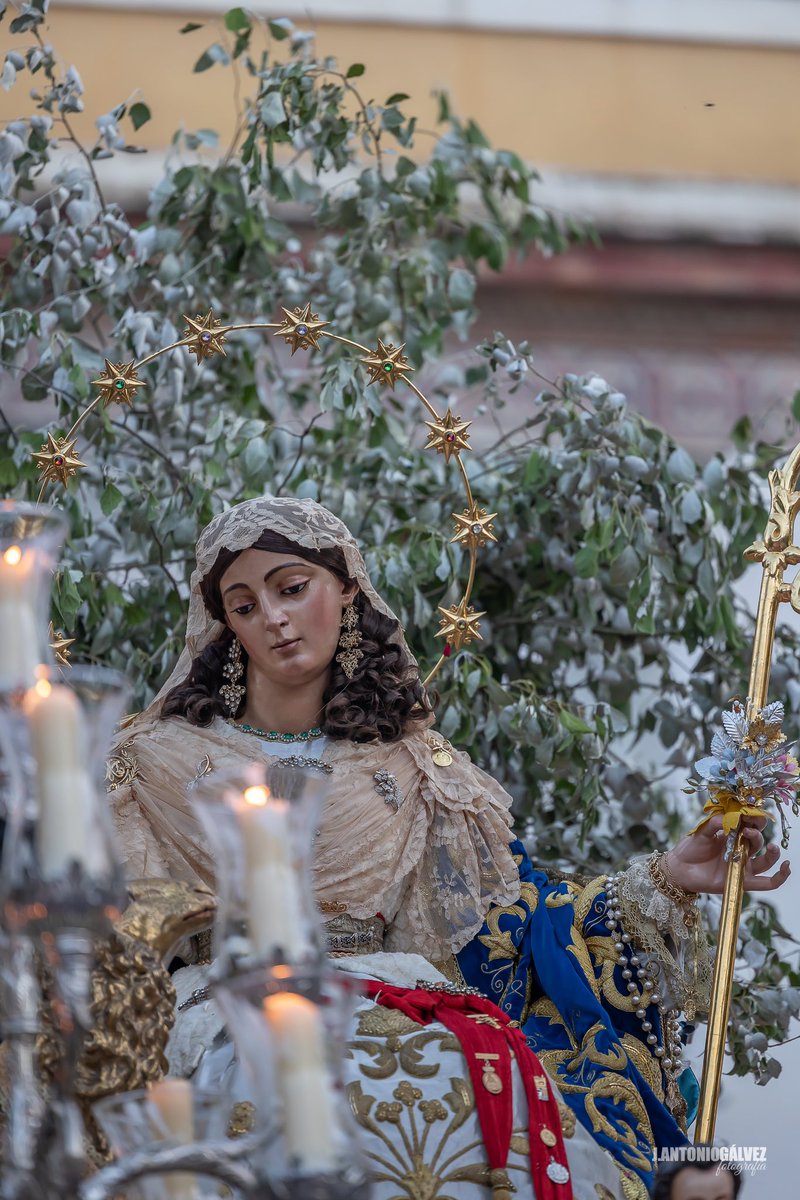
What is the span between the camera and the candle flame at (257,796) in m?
1.81

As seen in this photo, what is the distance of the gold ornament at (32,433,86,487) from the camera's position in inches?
143

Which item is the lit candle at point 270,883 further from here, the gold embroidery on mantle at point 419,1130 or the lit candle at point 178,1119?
the gold embroidery on mantle at point 419,1130

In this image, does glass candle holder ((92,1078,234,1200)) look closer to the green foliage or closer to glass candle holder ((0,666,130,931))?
glass candle holder ((0,666,130,931))

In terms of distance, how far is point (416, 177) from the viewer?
4.65 meters

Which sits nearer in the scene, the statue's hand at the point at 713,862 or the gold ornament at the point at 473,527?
the statue's hand at the point at 713,862

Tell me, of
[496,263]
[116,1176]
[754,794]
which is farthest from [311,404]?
[116,1176]

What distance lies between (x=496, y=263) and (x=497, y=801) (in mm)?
1856

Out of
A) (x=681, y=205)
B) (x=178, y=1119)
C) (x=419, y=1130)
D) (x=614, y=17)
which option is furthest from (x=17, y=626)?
(x=614, y=17)

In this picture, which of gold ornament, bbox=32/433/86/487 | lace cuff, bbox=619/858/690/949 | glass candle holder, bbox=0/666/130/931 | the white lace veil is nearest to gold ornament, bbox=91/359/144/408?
gold ornament, bbox=32/433/86/487

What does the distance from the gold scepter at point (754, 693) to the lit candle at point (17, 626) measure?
4.39 ft

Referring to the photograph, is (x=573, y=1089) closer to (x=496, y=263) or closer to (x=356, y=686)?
(x=356, y=686)

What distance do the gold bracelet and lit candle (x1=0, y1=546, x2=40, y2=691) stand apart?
1.51 meters

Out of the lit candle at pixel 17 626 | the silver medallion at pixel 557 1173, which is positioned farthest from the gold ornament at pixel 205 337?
the lit candle at pixel 17 626

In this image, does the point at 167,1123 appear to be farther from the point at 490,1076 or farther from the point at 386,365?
the point at 386,365
